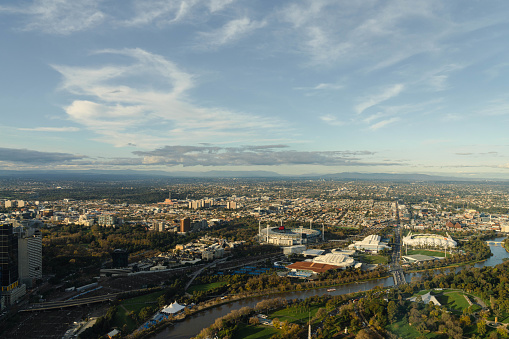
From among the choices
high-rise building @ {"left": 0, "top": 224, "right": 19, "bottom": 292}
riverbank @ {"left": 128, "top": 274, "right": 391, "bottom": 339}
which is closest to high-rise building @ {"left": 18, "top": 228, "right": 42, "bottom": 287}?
high-rise building @ {"left": 0, "top": 224, "right": 19, "bottom": 292}

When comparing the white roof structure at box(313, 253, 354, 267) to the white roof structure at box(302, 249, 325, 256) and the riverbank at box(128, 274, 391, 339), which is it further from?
the riverbank at box(128, 274, 391, 339)

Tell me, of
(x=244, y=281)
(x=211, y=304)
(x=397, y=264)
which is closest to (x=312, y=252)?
(x=397, y=264)

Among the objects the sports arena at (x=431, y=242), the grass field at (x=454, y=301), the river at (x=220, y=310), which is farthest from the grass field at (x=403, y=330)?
the sports arena at (x=431, y=242)

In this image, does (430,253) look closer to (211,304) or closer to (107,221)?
(211,304)

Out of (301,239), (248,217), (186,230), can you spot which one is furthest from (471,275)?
(248,217)

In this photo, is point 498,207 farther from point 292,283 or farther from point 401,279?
point 292,283

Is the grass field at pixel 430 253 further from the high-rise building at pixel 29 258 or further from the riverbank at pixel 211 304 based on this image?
the high-rise building at pixel 29 258
